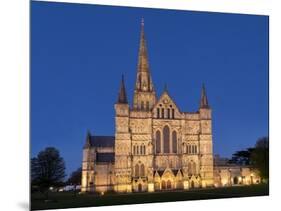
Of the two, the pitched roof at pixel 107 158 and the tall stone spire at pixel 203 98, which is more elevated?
the tall stone spire at pixel 203 98

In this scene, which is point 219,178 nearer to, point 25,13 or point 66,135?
point 66,135

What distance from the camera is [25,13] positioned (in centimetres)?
1486

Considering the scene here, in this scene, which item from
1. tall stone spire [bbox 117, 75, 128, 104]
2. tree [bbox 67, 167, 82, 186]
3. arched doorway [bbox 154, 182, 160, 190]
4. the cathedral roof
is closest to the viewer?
the cathedral roof

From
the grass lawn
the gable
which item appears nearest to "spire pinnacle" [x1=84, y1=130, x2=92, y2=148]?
the grass lawn

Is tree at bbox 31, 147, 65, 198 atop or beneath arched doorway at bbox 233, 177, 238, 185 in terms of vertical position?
atop

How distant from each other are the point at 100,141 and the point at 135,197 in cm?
172

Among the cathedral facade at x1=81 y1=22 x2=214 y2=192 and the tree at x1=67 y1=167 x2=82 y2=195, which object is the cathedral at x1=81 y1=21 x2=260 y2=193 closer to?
the cathedral facade at x1=81 y1=22 x2=214 y2=192

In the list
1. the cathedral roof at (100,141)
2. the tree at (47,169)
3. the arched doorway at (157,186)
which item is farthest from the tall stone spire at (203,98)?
the tree at (47,169)

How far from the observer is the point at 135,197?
1636 centimetres

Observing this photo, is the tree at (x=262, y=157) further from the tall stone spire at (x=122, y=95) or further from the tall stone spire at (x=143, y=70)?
the tall stone spire at (x=122, y=95)

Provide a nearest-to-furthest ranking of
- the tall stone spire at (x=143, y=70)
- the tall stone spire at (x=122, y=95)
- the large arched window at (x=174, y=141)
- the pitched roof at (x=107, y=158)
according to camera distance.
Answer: the tall stone spire at (x=122, y=95)
the tall stone spire at (x=143, y=70)
the pitched roof at (x=107, y=158)
the large arched window at (x=174, y=141)

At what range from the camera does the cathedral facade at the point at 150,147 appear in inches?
651

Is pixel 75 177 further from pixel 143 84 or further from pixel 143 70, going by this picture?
pixel 143 70

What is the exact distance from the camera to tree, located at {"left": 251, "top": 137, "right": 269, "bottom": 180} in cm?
1727
